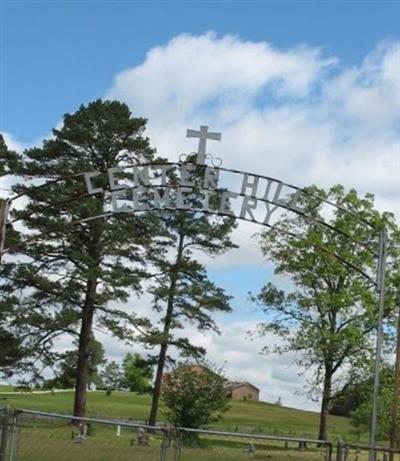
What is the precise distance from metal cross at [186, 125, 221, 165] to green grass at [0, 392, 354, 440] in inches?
1461

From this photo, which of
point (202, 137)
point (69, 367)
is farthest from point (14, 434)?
point (69, 367)

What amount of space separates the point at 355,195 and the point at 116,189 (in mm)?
26473

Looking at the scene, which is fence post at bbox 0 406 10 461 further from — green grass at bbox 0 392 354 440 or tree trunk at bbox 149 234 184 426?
green grass at bbox 0 392 354 440

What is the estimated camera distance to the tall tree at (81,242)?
3656 cm

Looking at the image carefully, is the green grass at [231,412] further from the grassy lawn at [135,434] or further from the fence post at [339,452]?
the fence post at [339,452]

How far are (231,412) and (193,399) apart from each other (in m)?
40.6

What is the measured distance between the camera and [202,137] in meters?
16.7

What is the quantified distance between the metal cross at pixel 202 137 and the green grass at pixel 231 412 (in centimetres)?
3710

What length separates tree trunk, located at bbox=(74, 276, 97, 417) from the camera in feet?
122

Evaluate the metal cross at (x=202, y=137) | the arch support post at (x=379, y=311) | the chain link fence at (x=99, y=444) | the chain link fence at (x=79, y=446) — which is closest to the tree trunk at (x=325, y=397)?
the chain link fence at (x=99, y=444)

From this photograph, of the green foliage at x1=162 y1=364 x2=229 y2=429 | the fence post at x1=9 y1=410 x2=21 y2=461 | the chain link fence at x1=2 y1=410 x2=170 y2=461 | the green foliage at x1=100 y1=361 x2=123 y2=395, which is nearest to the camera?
the fence post at x1=9 y1=410 x2=21 y2=461

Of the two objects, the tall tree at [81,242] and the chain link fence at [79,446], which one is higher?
the tall tree at [81,242]

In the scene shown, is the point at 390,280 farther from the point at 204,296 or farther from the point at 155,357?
the point at 155,357

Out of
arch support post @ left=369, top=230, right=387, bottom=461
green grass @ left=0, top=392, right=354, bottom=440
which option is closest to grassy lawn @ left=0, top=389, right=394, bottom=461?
green grass @ left=0, top=392, right=354, bottom=440
